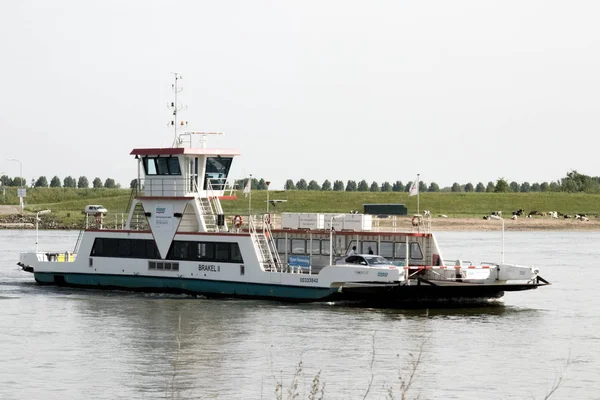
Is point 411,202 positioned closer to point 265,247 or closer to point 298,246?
point 298,246

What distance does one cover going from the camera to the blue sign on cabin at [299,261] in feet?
136

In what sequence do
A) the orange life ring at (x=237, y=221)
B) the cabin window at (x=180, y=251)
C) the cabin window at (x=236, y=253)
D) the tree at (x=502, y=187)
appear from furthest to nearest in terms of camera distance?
the tree at (x=502, y=187)
the cabin window at (x=180, y=251)
the orange life ring at (x=237, y=221)
the cabin window at (x=236, y=253)

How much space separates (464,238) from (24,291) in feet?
A: 171

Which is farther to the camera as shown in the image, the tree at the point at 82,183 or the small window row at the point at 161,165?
the tree at the point at 82,183

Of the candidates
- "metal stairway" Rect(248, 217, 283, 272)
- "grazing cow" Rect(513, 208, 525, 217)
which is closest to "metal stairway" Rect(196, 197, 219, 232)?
"metal stairway" Rect(248, 217, 283, 272)

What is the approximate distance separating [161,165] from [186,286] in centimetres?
488

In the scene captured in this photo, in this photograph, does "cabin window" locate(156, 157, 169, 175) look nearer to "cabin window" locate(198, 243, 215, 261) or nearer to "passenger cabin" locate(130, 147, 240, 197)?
"passenger cabin" locate(130, 147, 240, 197)

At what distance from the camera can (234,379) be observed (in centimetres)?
2709

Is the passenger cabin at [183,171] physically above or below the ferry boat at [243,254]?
above

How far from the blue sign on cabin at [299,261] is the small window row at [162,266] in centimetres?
459

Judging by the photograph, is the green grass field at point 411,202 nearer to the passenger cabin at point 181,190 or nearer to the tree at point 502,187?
the tree at point 502,187

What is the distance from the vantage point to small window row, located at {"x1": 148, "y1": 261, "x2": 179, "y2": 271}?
1704 inches

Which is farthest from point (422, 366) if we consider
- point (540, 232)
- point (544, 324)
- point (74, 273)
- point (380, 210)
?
point (540, 232)

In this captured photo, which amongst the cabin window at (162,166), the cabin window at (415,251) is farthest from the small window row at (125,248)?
the cabin window at (415,251)
